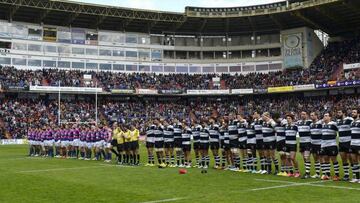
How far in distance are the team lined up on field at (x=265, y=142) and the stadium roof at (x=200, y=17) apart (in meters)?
40.6

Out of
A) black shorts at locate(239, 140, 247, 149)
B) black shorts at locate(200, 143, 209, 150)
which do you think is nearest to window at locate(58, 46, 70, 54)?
black shorts at locate(200, 143, 209, 150)

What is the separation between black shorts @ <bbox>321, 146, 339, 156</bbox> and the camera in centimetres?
1515

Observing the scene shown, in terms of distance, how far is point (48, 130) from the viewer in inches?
1236

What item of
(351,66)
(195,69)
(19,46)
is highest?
(19,46)

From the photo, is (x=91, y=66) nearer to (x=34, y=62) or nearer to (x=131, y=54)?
(x=131, y=54)

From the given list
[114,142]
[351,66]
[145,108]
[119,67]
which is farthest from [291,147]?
[119,67]

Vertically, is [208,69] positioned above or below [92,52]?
below

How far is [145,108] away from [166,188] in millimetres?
53099

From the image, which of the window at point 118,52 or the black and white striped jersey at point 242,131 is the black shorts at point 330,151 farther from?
the window at point 118,52

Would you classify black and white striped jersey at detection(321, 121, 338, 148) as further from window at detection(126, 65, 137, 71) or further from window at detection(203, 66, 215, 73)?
window at detection(203, 66, 215, 73)

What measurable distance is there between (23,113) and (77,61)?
14.0m

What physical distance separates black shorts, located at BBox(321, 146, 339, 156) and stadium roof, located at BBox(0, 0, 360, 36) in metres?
44.3

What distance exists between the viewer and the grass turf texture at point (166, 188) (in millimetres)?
12188

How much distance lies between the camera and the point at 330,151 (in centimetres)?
1522
